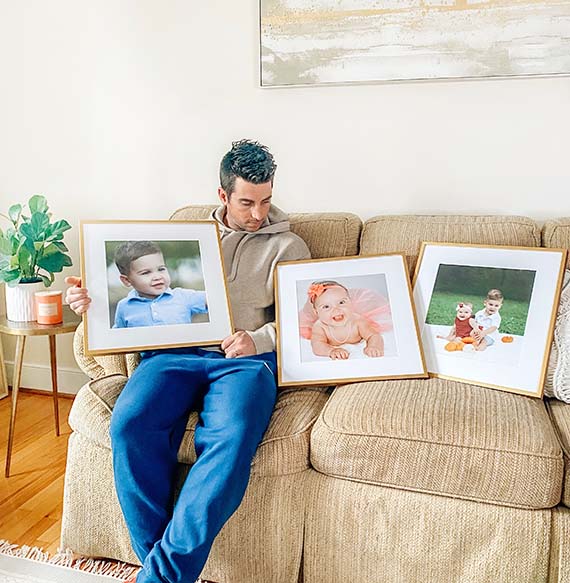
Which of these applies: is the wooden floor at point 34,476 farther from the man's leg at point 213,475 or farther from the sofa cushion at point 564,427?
the sofa cushion at point 564,427

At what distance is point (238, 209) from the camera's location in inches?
75.5

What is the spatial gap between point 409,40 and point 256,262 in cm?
96

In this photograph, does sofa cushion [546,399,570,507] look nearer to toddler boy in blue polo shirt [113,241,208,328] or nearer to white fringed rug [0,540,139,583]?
toddler boy in blue polo shirt [113,241,208,328]

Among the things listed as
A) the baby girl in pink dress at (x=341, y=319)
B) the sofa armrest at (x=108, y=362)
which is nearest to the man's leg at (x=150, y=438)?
the sofa armrest at (x=108, y=362)

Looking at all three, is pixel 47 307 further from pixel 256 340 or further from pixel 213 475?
pixel 213 475

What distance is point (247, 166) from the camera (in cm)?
185

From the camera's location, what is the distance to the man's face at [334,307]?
6.01 ft

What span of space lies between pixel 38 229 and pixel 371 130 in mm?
1215

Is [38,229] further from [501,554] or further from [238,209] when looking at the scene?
[501,554]

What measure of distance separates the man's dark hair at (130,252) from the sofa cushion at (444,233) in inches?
26.2

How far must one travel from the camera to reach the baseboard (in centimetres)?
286

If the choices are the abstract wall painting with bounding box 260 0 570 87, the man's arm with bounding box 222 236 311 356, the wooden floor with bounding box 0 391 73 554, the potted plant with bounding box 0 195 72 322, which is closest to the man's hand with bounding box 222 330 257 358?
the man's arm with bounding box 222 236 311 356

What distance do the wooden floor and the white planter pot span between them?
0.48 meters

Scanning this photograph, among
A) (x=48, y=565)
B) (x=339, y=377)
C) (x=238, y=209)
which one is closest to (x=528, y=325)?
(x=339, y=377)
